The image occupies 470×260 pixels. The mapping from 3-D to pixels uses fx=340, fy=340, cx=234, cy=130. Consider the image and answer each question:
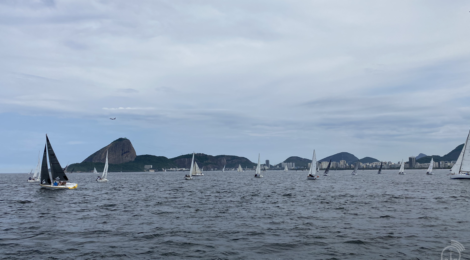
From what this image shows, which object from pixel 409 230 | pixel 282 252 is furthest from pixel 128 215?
pixel 409 230

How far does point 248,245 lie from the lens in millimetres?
22375

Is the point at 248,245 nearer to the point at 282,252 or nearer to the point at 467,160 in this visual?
the point at 282,252

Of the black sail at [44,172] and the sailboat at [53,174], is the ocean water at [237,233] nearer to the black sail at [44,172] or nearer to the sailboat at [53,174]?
the sailboat at [53,174]

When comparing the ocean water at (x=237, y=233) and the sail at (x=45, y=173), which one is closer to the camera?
the ocean water at (x=237, y=233)

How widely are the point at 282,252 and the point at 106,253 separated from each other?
10634 mm

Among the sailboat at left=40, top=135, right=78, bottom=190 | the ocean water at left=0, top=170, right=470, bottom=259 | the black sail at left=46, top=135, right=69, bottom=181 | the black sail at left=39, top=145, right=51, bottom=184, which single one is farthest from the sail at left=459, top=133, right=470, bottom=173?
the black sail at left=39, top=145, right=51, bottom=184

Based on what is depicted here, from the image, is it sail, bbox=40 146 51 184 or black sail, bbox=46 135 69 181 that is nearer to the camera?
black sail, bbox=46 135 69 181
